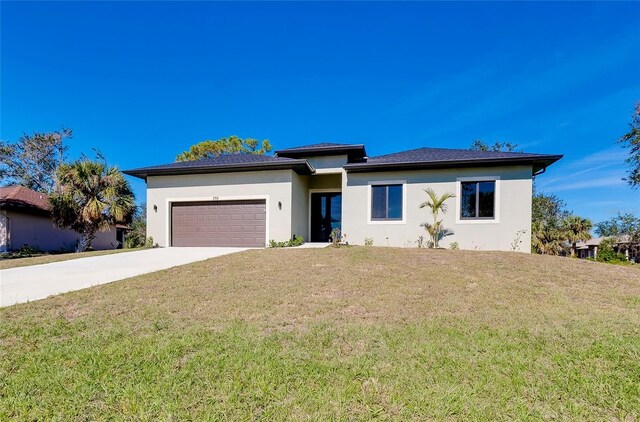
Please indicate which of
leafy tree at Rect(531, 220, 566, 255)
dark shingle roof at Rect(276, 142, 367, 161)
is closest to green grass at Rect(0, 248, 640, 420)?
dark shingle roof at Rect(276, 142, 367, 161)

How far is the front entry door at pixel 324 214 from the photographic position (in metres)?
15.6

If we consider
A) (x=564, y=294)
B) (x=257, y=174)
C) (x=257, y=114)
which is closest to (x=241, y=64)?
(x=257, y=174)

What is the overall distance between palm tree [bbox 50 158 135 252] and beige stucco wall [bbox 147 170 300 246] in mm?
2291

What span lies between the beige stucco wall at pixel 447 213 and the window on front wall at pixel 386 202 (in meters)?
0.26

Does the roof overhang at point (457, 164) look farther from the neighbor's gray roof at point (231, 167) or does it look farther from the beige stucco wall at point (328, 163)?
Result: the neighbor's gray roof at point (231, 167)

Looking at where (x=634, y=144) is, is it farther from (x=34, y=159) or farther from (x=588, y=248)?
(x=34, y=159)

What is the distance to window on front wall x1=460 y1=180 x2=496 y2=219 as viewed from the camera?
40.1 feet

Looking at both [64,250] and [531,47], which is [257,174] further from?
[64,250]

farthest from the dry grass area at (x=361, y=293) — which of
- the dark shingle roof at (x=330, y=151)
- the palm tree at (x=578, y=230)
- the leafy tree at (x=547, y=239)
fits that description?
the palm tree at (x=578, y=230)

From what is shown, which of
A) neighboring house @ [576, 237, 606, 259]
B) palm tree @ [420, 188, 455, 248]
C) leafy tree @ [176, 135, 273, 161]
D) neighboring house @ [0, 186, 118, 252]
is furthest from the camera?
neighboring house @ [576, 237, 606, 259]

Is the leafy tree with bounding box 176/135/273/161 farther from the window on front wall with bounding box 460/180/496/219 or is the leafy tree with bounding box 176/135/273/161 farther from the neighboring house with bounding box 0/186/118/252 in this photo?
the window on front wall with bounding box 460/180/496/219

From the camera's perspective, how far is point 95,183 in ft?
48.4

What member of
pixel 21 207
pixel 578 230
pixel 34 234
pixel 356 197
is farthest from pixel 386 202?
pixel 34 234

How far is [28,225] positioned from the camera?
1761 centimetres
